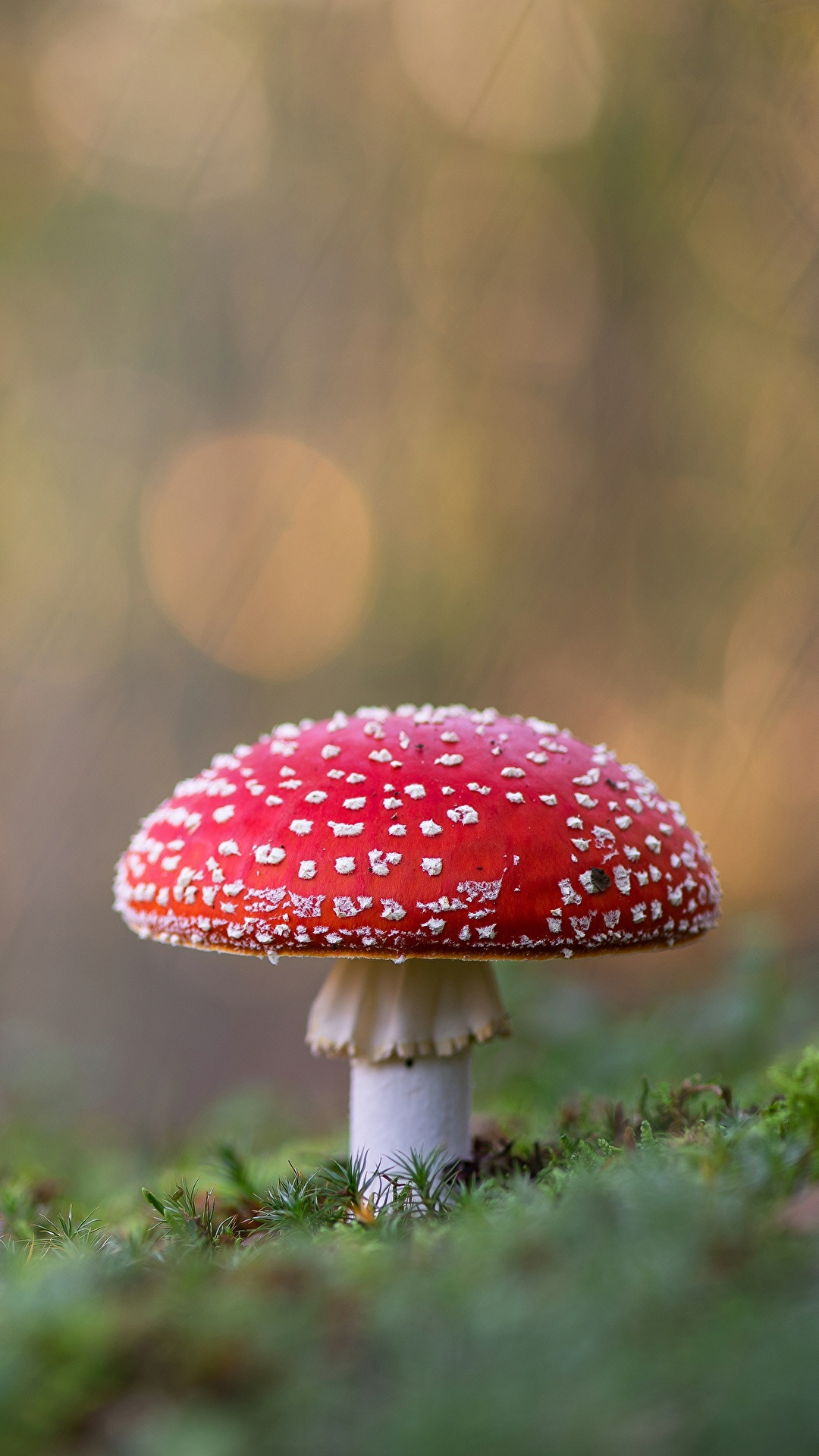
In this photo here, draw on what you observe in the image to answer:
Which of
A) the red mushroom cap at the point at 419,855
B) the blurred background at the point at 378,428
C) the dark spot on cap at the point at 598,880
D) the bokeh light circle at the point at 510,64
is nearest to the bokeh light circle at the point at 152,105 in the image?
the blurred background at the point at 378,428

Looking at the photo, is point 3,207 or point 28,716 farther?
point 28,716

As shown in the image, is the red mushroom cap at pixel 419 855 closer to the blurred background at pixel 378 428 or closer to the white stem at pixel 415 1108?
the white stem at pixel 415 1108

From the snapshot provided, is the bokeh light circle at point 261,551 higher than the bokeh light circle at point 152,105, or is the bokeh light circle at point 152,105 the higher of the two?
the bokeh light circle at point 152,105

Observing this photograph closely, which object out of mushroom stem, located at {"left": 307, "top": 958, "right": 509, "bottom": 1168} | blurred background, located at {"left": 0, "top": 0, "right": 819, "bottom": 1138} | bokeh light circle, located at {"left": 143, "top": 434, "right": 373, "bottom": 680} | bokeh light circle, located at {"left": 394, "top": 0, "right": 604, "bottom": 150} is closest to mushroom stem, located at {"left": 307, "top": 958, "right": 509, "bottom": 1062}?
mushroom stem, located at {"left": 307, "top": 958, "right": 509, "bottom": 1168}

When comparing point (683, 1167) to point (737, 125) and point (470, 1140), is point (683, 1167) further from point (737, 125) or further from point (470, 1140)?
point (737, 125)

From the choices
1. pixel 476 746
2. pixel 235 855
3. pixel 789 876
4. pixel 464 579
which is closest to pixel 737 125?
pixel 464 579

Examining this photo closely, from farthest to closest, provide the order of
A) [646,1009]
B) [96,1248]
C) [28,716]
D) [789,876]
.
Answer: [28,716] → [789,876] → [646,1009] → [96,1248]

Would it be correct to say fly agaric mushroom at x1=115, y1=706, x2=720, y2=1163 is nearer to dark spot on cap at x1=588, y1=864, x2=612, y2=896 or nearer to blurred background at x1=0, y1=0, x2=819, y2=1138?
dark spot on cap at x1=588, y1=864, x2=612, y2=896
